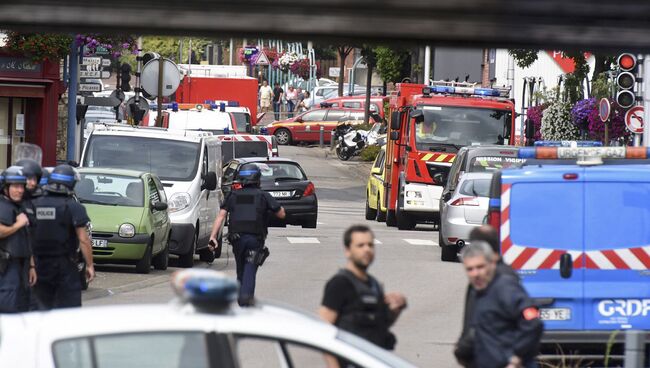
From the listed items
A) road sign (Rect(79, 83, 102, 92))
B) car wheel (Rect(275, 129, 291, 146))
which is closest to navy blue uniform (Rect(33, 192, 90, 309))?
road sign (Rect(79, 83, 102, 92))

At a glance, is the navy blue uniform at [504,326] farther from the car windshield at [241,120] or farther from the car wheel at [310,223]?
Answer: the car windshield at [241,120]

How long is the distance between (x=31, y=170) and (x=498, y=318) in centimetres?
481

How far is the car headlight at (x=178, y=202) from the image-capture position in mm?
22156

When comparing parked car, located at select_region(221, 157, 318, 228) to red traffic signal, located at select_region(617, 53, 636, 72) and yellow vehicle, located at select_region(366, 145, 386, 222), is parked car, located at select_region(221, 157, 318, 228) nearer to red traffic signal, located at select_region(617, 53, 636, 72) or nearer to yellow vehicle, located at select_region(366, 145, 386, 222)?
yellow vehicle, located at select_region(366, 145, 386, 222)

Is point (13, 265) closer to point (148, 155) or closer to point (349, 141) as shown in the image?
point (148, 155)

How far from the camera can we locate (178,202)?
876 inches

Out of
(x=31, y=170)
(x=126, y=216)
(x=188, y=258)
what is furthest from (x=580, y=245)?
(x=188, y=258)

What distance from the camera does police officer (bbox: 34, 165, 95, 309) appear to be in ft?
39.0

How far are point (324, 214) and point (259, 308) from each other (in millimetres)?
29740

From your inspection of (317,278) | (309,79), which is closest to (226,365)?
(317,278)

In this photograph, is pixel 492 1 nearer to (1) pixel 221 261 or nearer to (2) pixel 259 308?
(2) pixel 259 308

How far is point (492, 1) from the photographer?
5.27 m

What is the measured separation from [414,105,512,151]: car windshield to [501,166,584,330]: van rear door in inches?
689

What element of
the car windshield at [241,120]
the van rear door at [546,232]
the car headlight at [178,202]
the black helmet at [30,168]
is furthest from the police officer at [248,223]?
the car windshield at [241,120]
